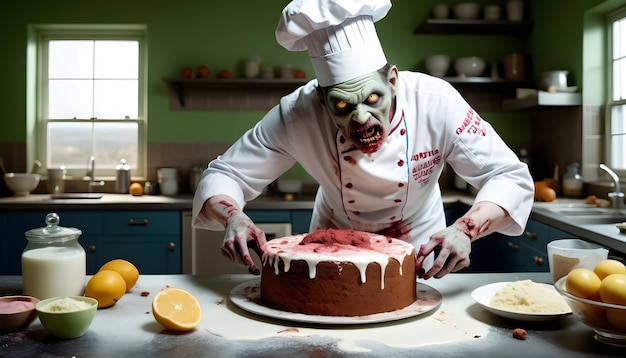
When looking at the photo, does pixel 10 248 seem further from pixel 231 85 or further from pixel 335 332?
pixel 335 332

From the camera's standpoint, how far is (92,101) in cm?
489

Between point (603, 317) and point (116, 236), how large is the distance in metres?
3.36

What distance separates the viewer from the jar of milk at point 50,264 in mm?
1440

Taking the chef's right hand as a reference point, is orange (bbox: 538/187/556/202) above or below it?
above

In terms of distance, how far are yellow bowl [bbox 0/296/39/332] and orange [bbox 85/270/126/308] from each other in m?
0.13

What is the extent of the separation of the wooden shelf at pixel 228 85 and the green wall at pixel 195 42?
0.42ft

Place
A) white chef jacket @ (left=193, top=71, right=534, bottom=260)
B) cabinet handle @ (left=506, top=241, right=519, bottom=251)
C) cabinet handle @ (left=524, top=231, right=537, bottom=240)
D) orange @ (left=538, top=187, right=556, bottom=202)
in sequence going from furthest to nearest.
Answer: orange @ (left=538, top=187, right=556, bottom=202) → cabinet handle @ (left=506, top=241, right=519, bottom=251) → cabinet handle @ (left=524, top=231, right=537, bottom=240) → white chef jacket @ (left=193, top=71, right=534, bottom=260)

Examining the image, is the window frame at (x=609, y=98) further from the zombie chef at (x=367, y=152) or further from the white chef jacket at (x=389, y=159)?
the white chef jacket at (x=389, y=159)

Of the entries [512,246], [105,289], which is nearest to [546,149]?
[512,246]

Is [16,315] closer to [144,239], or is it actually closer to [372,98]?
[372,98]

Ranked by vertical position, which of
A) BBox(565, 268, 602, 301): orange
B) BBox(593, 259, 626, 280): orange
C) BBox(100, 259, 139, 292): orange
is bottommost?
BBox(100, 259, 139, 292): orange

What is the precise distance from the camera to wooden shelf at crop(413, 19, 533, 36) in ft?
14.6

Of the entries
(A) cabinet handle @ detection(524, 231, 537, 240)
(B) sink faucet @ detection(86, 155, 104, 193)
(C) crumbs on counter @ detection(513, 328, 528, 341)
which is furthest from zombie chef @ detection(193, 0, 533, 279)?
(B) sink faucet @ detection(86, 155, 104, 193)

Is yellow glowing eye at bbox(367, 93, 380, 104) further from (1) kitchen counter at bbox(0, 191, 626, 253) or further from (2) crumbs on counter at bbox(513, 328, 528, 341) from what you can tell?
(1) kitchen counter at bbox(0, 191, 626, 253)
